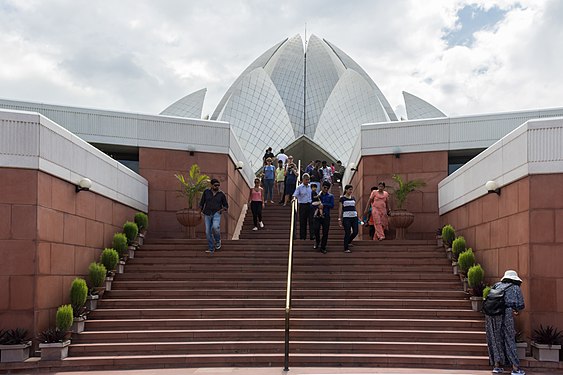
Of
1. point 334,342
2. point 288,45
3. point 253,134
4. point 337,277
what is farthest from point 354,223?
point 288,45

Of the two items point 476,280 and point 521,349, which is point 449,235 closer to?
point 476,280

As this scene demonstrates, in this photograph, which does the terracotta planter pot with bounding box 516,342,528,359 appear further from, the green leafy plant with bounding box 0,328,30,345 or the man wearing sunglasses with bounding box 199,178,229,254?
the green leafy plant with bounding box 0,328,30,345

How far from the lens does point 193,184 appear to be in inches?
507

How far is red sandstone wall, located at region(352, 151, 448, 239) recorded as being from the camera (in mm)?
13555

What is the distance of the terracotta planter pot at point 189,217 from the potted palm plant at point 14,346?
507cm

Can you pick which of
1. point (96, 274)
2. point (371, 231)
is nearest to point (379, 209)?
point (371, 231)

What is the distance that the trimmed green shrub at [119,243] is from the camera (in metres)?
10.3

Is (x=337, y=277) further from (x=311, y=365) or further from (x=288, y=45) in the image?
(x=288, y=45)

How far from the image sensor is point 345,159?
90.1 ft

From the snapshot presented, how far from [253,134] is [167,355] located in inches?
759

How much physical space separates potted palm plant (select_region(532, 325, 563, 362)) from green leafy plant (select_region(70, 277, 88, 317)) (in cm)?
586

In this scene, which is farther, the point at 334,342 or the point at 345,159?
the point at 345,159

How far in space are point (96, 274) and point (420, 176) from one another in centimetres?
755

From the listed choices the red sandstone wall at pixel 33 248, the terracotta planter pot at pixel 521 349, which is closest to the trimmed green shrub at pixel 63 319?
the red sandstone wall at pixel 33 248
